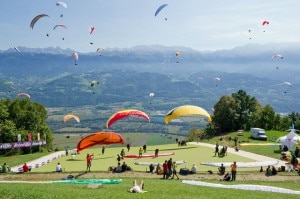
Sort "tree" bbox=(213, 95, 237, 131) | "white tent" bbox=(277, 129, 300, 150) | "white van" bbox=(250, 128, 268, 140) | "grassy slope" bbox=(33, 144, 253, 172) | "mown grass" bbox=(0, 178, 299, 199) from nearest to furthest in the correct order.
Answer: "mown grass" bbox=(0, 178, 299, 199) → "grassy slope" bbox=(33, 144, 253, 172) → "white tent" bbox=(277, 129, 300, 150) → "white van" bbox=(250, 128, 268, 140) → "tree" bbox=(213, 95, 237, 131)

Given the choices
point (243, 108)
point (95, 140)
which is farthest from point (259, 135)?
point (95, 140)

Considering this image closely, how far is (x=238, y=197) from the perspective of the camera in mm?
27688

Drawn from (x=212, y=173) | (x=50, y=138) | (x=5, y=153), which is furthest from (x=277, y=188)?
(x=50, y=138)

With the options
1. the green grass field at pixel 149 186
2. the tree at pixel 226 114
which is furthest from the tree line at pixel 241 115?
the green grass field at pixel 149 186

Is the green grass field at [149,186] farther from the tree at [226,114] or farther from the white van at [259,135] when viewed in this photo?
the tree at [226,114]

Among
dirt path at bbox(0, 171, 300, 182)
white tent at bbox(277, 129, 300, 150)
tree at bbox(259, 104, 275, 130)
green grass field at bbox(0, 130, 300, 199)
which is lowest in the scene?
dirt path at bbox(0, 171, 300, 182)

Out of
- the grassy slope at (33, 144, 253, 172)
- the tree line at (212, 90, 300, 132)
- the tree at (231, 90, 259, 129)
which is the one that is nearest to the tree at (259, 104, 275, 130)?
the tree line at (212, 90, 300, 132)

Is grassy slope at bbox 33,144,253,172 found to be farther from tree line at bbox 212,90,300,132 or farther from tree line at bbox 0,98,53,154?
tree line at bbox 212,90,300,132

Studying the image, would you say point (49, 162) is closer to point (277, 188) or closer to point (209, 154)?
point (209, 154)

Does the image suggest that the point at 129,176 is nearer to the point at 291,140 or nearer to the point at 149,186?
the point at 149,186

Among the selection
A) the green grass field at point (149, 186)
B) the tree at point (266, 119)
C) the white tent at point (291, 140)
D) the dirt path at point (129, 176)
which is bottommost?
the dirt path at point (129, 176)

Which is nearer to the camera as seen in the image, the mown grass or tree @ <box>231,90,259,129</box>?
the mown grass

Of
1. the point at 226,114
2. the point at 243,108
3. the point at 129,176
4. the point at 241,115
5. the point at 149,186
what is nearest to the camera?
the point at 149,186

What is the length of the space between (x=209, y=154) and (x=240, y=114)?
157 feet
